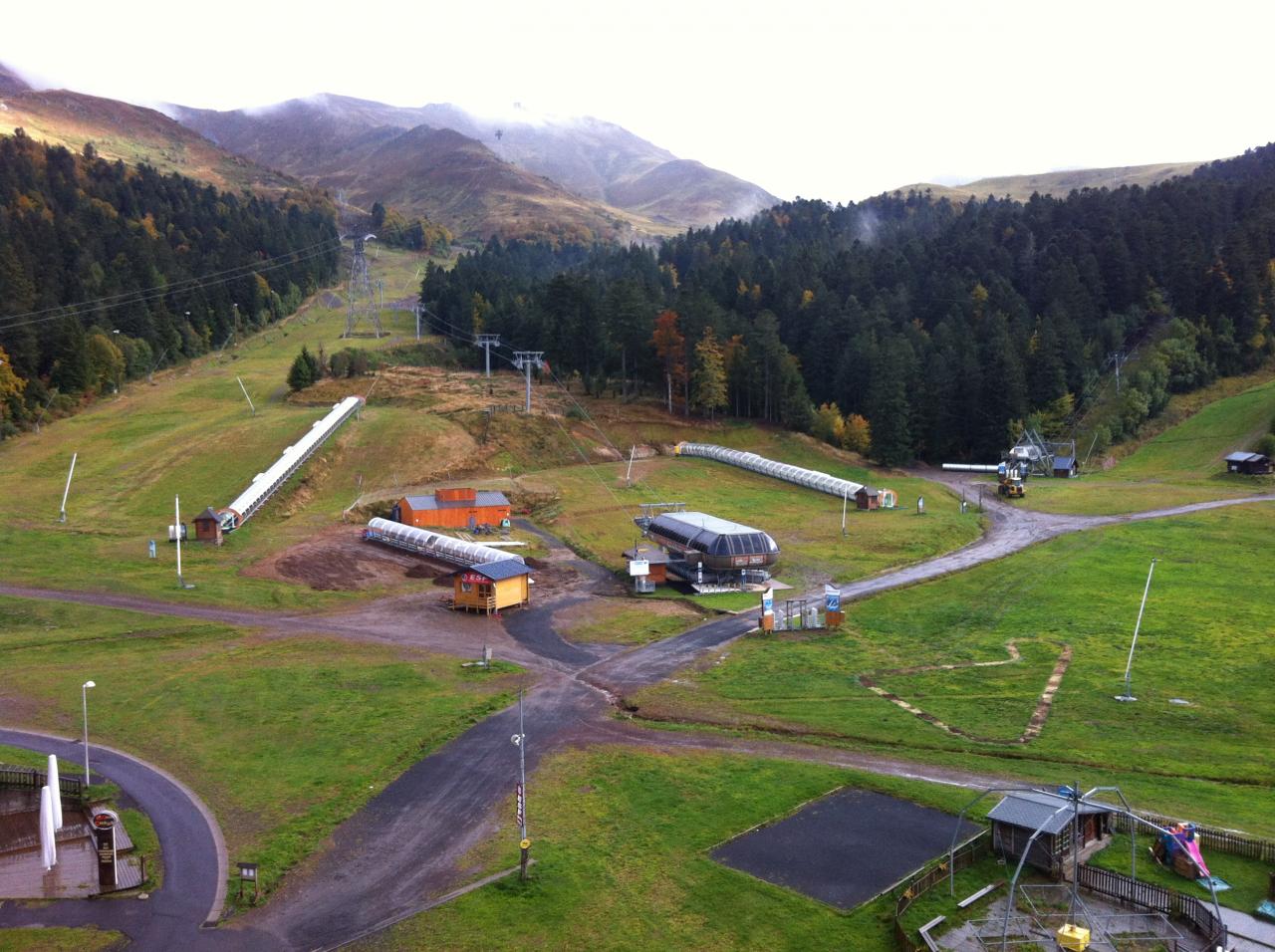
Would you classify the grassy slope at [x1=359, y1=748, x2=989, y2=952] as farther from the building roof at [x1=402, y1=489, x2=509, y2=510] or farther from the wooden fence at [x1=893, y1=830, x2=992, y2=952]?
the building roof at [x1=402, y1=489, x2=509, y2=510]

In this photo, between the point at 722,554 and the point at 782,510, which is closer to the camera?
the point at 722,554

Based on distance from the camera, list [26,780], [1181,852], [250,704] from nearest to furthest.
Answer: [1181,852]
[26,780]
[250,704]

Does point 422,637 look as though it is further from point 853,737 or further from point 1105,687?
point 1105,687

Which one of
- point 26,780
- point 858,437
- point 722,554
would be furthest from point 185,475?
point 858,437

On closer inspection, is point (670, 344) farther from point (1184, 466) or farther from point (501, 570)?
point (501, 570)

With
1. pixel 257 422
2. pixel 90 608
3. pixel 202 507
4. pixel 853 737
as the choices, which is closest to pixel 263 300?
pixel 257 422

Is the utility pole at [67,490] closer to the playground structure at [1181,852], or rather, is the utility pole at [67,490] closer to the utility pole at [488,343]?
the utility pole at [488,343]

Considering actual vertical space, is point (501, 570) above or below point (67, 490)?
below
